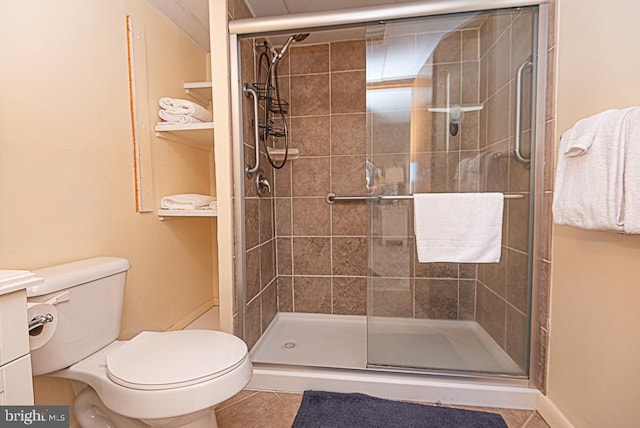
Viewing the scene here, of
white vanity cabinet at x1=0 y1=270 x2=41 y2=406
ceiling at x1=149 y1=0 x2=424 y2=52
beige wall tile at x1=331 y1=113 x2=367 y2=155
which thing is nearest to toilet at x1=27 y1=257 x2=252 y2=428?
white vanity cabinet at x1=0 y1=270 x2=41 y2=406

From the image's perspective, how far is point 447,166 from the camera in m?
1.67

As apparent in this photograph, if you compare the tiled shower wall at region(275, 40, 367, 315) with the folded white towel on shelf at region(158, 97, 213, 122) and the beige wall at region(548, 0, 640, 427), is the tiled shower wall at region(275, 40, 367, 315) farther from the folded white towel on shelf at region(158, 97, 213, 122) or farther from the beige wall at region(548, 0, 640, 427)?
the beige wall at region(548, 0, 640, 427)

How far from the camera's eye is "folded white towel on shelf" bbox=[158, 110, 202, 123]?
1632 mm

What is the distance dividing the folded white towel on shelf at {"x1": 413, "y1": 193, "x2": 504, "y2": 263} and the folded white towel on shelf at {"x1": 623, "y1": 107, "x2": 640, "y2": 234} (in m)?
0.63

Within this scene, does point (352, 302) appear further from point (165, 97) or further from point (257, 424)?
point (165, 97)

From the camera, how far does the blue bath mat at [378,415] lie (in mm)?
1298

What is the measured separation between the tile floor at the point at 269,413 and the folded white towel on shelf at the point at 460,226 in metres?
0.68

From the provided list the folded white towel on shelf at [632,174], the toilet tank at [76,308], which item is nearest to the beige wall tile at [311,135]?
the toilet tank at [76,308]

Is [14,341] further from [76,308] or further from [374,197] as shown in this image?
[374,197]

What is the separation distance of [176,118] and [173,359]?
1.20 meters

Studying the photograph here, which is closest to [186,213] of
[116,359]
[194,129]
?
[194,129]

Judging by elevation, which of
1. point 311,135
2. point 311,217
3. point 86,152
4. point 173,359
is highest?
point 311,135

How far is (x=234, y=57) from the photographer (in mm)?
1526

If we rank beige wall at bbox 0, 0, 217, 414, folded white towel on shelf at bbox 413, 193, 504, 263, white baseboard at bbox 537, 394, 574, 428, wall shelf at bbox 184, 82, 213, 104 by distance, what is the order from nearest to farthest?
beige wall at bbox 0, 0, 217, 414
white baseboard at bbox 537, 394, 574, 428
folded white towel on shelf at bbox 413, 193, 504, 263
wall shelf at bbox 184, 82, 213, 104
